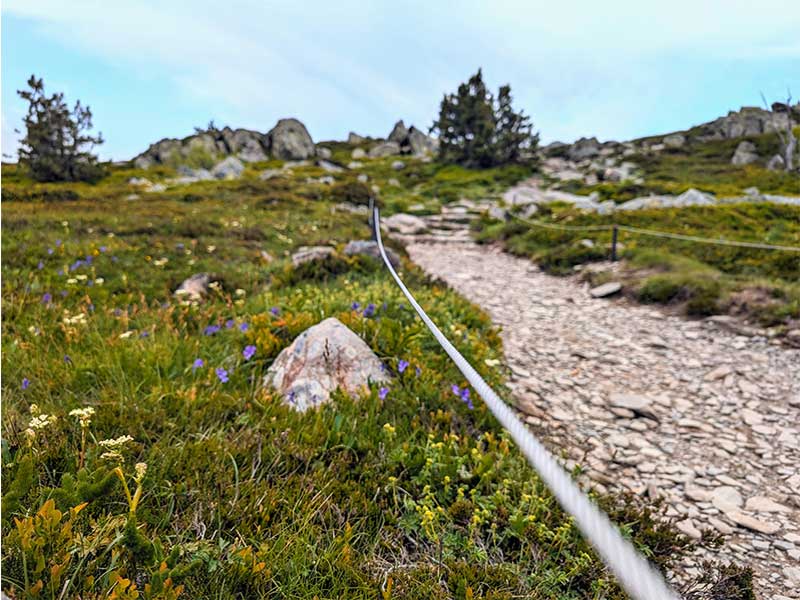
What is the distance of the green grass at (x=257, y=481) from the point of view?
1832 millimetres

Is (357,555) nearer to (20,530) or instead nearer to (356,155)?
(20,530)

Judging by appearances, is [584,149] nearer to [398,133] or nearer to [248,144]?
[398,133]

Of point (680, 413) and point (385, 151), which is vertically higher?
point (385, 151)

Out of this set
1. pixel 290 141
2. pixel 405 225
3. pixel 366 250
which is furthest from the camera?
pixel 290 141

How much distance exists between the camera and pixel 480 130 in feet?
170

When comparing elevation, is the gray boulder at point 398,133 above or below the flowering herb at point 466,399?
above

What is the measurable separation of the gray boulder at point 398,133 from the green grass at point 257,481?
9854cm

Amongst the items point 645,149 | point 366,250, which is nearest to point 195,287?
point 366,250

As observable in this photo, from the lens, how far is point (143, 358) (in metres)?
3.59

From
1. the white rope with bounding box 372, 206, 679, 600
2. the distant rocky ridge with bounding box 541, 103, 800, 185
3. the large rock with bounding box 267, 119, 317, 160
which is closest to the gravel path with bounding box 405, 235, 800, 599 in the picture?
the white rope with bounding box 372, 206, 679, 600

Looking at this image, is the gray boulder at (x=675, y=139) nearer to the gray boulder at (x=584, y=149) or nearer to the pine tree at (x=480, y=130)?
the gray boulder at (x=584, y=149)

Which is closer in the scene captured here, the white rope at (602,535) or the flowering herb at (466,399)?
the white rope at (602,535)

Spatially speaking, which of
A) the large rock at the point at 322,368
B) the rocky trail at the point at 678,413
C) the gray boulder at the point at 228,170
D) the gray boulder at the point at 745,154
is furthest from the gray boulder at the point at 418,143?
the large rock at the point at 322,368

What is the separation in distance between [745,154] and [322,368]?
198ft
